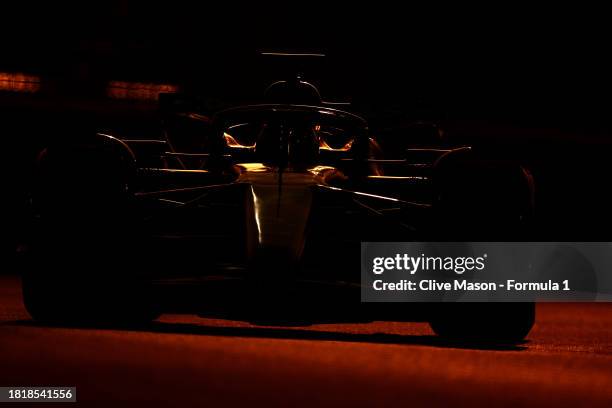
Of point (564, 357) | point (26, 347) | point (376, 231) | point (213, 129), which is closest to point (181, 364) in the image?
point (26, 347)

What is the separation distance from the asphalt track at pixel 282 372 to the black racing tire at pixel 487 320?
933mm

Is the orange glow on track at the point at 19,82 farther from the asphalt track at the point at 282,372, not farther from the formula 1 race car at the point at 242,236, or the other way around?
the asphalt track at the point at 282,372

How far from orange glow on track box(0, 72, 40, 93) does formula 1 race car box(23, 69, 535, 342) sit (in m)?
13.6

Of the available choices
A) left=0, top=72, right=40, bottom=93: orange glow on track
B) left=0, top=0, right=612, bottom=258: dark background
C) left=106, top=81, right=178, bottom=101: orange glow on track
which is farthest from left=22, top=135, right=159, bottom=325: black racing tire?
left=0, top=0, right=612, bottom=258: dark background

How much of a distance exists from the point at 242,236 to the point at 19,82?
15.0 metres

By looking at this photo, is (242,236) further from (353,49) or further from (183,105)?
(353,49)

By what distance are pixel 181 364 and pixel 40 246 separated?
297 centimetres

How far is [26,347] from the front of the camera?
235 inches

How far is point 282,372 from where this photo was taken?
17.9ft

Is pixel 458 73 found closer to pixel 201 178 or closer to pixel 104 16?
pixel 104 16

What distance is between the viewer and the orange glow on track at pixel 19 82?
72.0ft

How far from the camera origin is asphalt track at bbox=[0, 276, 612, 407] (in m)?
4.91

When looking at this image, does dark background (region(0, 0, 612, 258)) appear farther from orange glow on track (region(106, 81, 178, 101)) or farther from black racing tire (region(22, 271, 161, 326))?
black racing tire (region(22, 271, 161, 326))

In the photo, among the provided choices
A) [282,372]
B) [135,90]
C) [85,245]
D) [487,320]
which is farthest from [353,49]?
[282,372]
